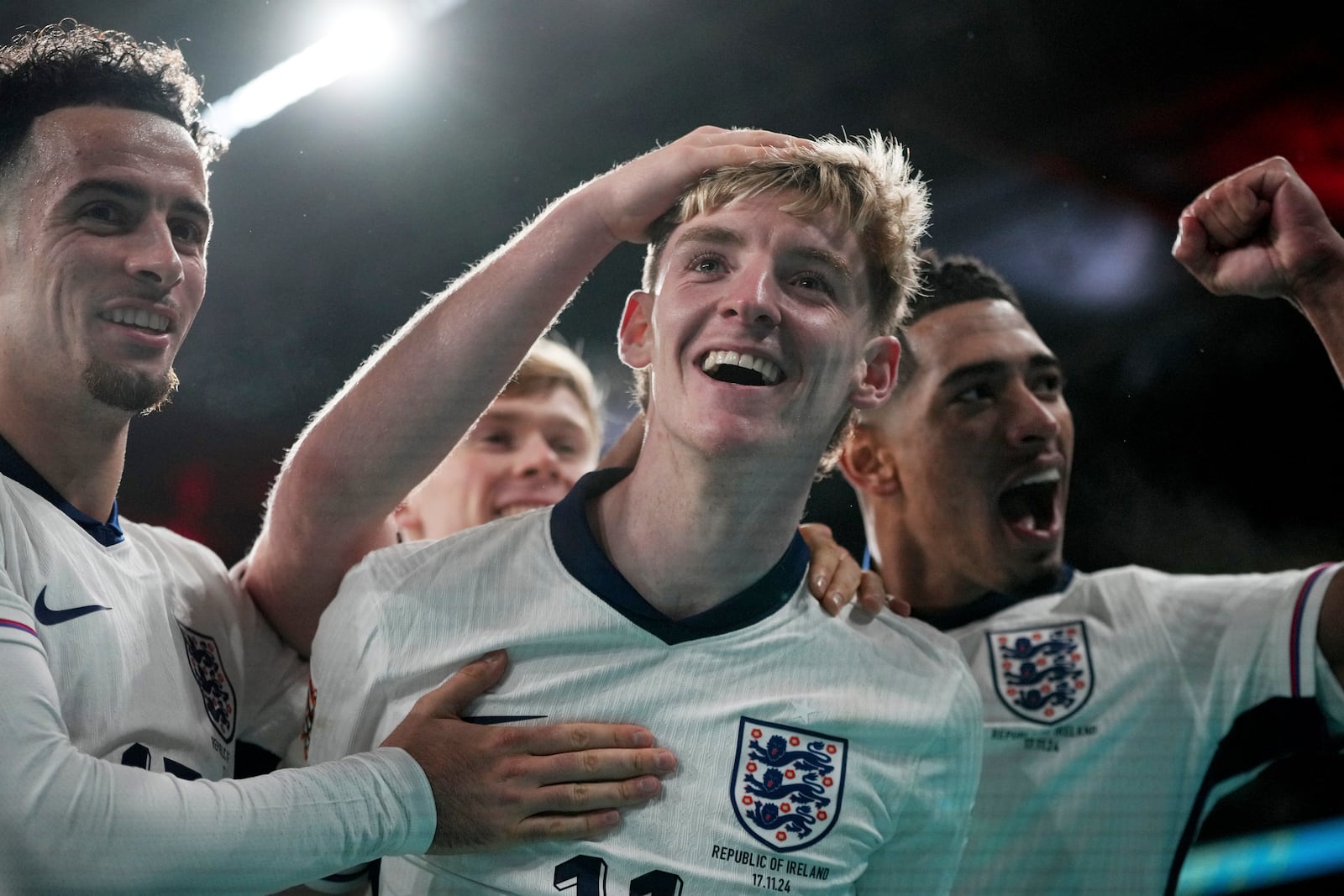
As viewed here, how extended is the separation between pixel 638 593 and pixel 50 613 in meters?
0.59

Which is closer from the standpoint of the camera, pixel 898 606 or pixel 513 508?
pixel 898 606

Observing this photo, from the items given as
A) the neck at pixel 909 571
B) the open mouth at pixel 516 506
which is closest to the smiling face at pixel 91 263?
the open mouth at pixel 516 506

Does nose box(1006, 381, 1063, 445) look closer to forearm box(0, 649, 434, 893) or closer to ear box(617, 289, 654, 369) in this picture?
ear box(617, 289, 654, 369)

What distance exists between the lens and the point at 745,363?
113cm

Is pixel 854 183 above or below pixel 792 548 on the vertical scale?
above

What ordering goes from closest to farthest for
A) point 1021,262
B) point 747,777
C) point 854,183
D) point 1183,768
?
Answer: point 747,777 < point 854,183 < point 1183,768 < point 1021,262

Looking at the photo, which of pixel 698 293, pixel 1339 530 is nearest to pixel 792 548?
pixel 698 293

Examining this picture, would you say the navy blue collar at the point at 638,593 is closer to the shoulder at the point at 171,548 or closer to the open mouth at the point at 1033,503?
the shoulder at the point at 171,548

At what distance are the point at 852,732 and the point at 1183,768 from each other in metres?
0.66

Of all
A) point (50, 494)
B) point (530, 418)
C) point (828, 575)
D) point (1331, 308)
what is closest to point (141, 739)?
point (50, 494)

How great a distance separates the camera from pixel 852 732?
3.77ft

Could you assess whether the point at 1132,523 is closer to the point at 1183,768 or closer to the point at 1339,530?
the point at 1339,530

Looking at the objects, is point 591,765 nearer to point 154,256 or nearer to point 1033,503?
point 154,256

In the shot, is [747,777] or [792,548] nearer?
[747,777]
